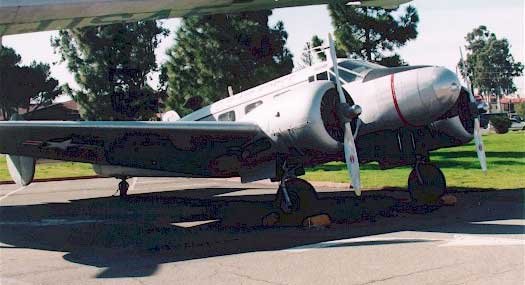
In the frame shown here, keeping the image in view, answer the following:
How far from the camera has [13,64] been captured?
54.3 m

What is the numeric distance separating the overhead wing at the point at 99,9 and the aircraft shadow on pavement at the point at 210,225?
5.61 m

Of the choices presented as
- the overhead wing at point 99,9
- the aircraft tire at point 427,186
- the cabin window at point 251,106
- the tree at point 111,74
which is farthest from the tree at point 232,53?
the aircraft tire at point 427,186

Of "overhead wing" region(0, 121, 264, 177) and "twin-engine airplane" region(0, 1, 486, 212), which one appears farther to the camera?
"twin-engine airplane" region(0, 1, 486, 212)

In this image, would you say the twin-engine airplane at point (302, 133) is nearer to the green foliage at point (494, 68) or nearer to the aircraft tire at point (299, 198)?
the aircraft tire at point (299, 198)

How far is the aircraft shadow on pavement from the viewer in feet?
28.7

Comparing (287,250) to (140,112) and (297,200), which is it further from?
(140,112)

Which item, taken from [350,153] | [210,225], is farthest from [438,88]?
[210,225]

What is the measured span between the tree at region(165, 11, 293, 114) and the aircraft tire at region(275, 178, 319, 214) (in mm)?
15004

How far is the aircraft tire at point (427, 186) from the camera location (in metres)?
12.6

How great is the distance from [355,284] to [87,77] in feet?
103

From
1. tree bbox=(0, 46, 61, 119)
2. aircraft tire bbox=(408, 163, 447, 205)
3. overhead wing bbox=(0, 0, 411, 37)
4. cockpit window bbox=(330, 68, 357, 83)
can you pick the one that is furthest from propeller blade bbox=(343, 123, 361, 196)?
tree bbox=(0, 46, 61, 119)

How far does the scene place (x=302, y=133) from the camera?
1027cm

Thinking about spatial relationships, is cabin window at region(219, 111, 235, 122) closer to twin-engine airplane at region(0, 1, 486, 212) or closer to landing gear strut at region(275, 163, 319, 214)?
twin-engine airplane at region(0, 1, 486, 212)

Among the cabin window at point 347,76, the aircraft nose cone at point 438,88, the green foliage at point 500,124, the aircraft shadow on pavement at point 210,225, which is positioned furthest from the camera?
the green foliage at point 500,124
